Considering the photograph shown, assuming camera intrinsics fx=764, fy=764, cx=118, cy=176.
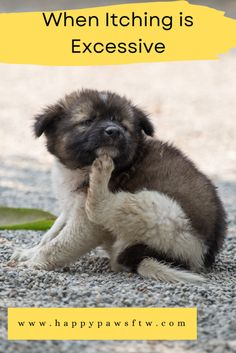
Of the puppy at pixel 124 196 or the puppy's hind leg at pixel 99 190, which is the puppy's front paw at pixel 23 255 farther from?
the puppy's hind leg at pixel 99 190

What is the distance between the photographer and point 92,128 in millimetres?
6148

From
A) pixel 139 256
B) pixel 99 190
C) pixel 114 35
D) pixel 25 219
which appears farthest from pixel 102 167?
pixel 25 219

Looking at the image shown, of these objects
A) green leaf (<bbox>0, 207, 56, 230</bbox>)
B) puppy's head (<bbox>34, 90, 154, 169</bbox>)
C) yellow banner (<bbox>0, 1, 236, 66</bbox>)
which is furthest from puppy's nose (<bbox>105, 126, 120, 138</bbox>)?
→ green leaf (<bbox>0, 207, 56, 230</bbox>)

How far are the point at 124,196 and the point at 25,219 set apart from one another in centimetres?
244

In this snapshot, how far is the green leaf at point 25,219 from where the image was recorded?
26.3ft

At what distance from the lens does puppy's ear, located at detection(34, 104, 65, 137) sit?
6508mm

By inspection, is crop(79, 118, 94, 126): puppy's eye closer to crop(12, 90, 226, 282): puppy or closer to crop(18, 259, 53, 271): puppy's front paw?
crop(12, 90, 226, 282): puppy

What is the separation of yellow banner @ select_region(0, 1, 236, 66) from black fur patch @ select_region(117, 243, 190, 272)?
5.45ft

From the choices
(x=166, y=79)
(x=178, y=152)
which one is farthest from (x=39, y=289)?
(x=166, y=79)

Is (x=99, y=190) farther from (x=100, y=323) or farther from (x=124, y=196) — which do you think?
(x=100, y=323)

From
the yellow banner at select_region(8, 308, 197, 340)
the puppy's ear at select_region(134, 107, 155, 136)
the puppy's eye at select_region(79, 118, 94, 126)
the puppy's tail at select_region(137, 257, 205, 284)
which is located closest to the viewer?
the yellow banner at select_region(8, 308, 197, 340)

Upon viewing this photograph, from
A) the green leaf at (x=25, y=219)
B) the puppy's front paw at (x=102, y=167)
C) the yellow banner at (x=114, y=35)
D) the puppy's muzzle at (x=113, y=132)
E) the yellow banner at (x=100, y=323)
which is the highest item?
the yellow banner at (x=114, y=35)

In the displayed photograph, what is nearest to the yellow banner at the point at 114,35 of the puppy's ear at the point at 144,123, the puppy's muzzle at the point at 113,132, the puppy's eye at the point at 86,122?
the puppy's ear at the point at 144,123

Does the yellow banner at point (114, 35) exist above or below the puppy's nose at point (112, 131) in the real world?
above
